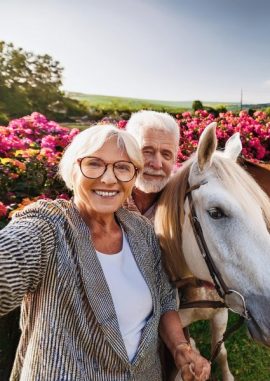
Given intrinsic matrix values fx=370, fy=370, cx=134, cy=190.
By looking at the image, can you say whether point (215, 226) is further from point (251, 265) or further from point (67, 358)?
point (67, 358)

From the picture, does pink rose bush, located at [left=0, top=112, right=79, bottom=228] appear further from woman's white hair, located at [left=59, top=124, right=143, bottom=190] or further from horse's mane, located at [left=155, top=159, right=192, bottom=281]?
woman's white hair, located at [left=59, top=124, right=143, bottom=190]

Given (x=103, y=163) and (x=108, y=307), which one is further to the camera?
(x=103, y=163)

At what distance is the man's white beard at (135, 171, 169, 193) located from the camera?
7.67 feet

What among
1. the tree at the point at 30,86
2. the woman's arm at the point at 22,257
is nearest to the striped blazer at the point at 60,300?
the woman's arm at the point at 22,257

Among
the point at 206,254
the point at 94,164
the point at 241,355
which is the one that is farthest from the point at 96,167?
the point at 241,355

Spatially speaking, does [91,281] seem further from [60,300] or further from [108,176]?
[108,176]

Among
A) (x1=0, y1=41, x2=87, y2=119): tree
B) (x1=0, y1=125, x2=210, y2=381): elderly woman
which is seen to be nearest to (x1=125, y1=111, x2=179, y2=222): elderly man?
(x1=0, y1=125, x2=210, y2=381): elderly woman

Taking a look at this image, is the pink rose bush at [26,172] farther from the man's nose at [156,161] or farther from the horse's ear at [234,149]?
the horse's ear at [234,149]

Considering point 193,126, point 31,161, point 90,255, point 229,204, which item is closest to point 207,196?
point 229,204

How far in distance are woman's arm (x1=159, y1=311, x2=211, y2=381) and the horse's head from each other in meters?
0.29

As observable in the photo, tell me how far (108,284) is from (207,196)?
0.64 metres

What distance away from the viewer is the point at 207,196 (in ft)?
5.82

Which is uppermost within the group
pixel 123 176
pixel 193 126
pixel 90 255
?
pixel 123 176

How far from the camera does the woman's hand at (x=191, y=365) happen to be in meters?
1.53
